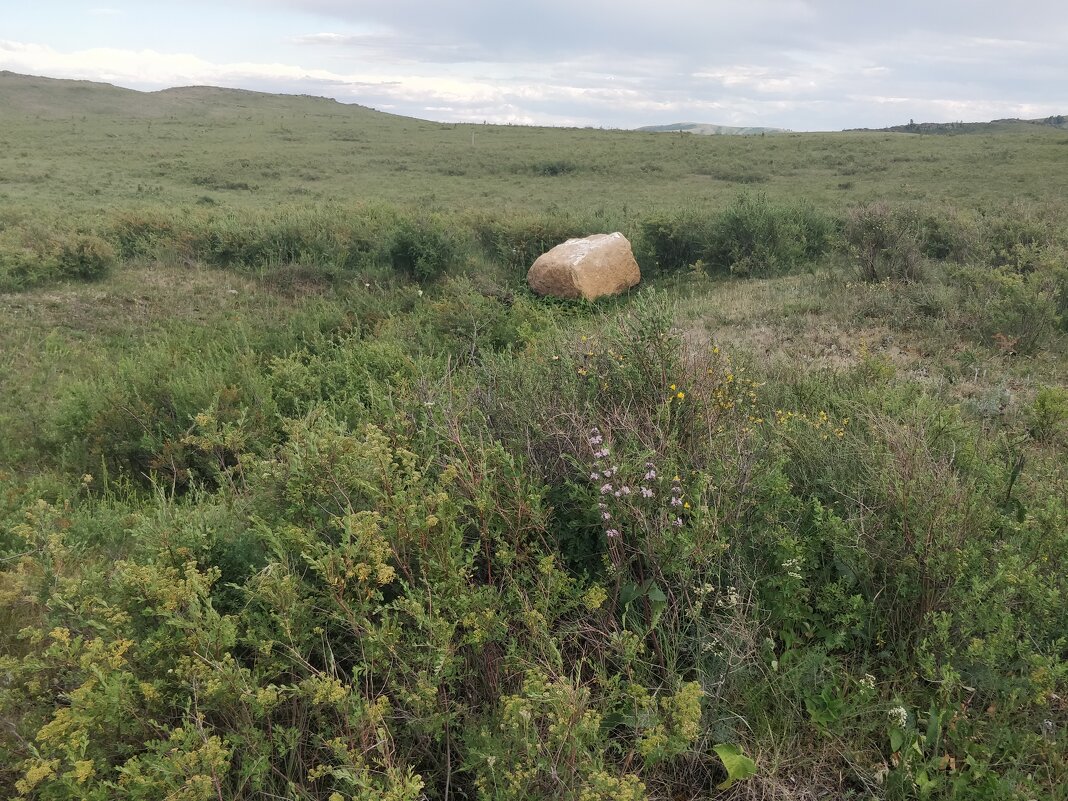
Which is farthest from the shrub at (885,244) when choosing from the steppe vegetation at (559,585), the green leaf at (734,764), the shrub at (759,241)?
the green leaf at (734,764)

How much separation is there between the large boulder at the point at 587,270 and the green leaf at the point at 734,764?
9423mm

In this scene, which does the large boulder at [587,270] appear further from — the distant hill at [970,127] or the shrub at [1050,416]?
the distant hill at [970,127]

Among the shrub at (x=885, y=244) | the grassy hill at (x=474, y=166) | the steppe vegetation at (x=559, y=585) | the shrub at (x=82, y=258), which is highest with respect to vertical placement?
the grassy hill at (x=474, y=166)

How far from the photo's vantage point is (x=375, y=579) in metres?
2.40

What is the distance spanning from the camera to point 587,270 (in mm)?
11438

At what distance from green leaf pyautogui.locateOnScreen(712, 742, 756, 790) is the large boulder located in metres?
9.42

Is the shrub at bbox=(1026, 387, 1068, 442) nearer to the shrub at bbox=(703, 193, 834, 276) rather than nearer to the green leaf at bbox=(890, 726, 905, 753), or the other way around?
the green leaf at bbox=(890, 726, 905, 753)

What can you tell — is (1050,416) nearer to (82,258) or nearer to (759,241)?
(759,241)

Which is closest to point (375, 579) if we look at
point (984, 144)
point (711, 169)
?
point (711, 169)

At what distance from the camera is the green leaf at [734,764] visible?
2.20 metres

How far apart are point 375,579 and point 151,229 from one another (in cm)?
1483

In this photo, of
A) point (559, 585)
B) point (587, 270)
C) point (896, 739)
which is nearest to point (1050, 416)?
point (896, 739)

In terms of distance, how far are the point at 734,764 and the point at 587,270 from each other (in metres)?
9.86

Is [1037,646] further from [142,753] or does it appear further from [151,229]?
[151,229]
